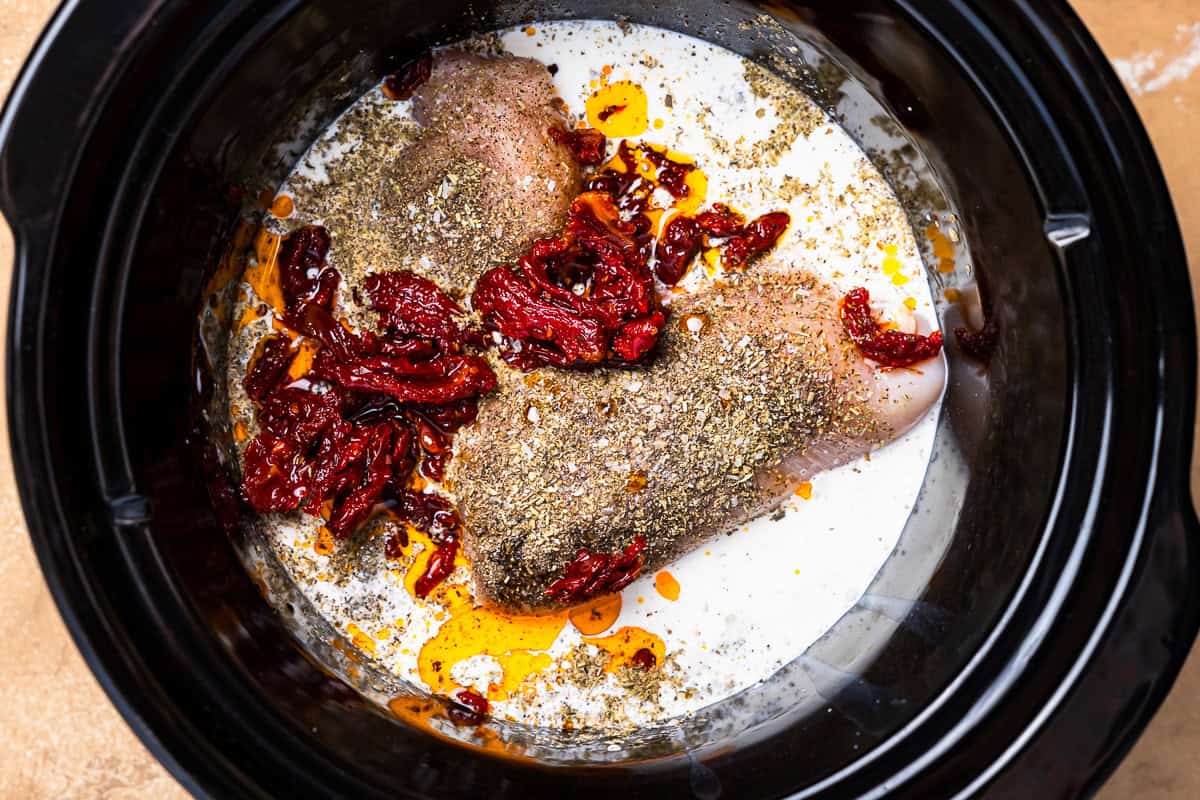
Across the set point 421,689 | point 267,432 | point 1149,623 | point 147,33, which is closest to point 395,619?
point 421,689

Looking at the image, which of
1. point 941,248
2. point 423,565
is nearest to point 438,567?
point 423,565

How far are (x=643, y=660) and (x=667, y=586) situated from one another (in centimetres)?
17

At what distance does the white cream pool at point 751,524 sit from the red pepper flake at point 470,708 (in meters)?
0.02

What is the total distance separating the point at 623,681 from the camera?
2004 mm

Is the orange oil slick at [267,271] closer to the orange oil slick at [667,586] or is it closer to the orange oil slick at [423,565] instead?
the orange oil slick at [423,565]

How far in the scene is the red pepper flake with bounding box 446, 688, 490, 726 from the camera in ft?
6.56

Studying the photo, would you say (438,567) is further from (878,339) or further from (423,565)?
(878,339)

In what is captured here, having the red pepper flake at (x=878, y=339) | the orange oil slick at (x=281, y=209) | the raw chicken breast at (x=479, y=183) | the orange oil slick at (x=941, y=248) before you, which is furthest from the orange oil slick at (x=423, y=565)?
the orange oil slick at (x=941, y=248)

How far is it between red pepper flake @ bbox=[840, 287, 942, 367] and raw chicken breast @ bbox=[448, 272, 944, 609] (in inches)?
1.1

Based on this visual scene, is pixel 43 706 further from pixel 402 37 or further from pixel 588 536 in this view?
pixel 402 37

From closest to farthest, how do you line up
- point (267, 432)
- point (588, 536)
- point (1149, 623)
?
point (1149, 623), point (588, 536), point (267, 432)

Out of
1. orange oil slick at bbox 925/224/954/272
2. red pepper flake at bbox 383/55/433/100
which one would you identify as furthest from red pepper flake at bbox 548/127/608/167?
orange oil slick at bbox 925/224/954/272

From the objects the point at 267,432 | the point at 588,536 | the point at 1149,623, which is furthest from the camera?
the point at 267,432

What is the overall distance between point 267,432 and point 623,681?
3.19 feet
